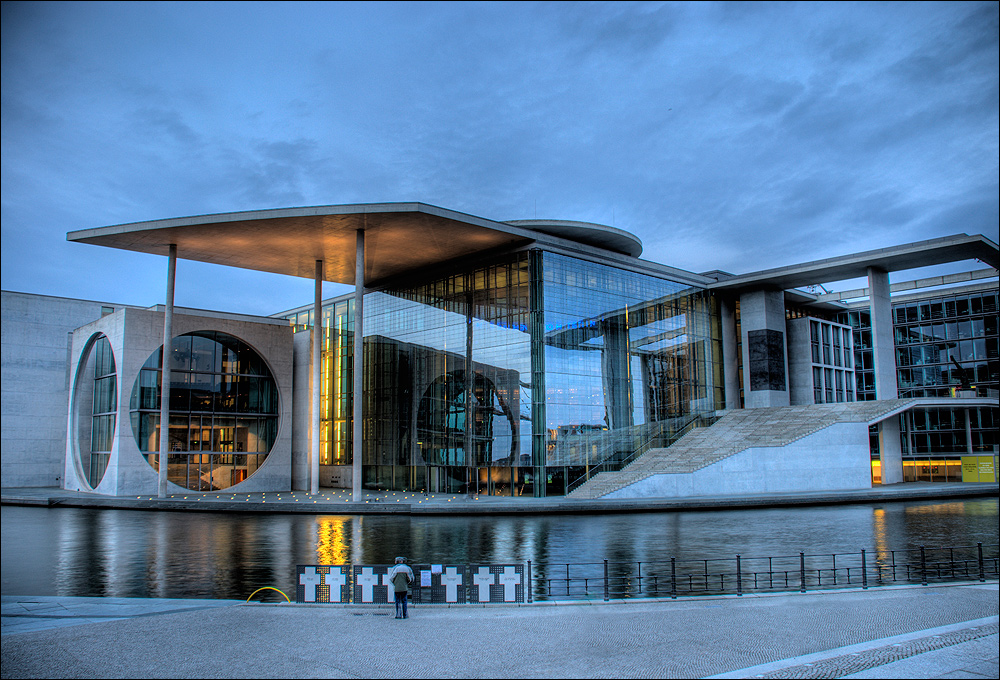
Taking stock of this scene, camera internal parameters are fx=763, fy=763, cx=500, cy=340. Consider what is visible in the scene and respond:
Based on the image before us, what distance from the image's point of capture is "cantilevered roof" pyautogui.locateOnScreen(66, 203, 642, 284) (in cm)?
3666

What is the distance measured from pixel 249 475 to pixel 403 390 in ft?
33.7

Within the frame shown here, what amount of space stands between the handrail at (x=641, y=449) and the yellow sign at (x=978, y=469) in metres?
17.8

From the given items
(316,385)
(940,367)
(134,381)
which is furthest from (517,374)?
(940,367)

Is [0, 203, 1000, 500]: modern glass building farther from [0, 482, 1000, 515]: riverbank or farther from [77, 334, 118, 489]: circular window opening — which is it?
[0, 482, 1000, 515]: riverbank

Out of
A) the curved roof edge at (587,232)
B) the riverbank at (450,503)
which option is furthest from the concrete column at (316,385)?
the curved roof edge at (587,232)

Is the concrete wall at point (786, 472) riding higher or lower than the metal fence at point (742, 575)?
higher

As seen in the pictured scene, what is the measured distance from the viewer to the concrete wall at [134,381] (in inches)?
1576

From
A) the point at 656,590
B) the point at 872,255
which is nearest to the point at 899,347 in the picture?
the point at 872,255

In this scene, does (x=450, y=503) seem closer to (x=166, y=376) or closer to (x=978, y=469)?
(x=166, y=376)

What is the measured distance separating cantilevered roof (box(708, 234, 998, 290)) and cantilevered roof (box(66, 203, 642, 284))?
442 inches

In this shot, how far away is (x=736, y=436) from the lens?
45469mm

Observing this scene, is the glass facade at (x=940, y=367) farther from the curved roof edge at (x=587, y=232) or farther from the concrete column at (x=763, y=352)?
the curved roof edge at (x=587, y=232)

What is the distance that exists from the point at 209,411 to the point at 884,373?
134 feet

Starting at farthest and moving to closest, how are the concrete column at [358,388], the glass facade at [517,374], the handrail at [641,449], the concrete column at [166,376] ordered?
1. the handrail at [641,449]
2. the glass facade at [517,374]
3. the concrete column at [166,376]
4. the concrete column at [358,388]
